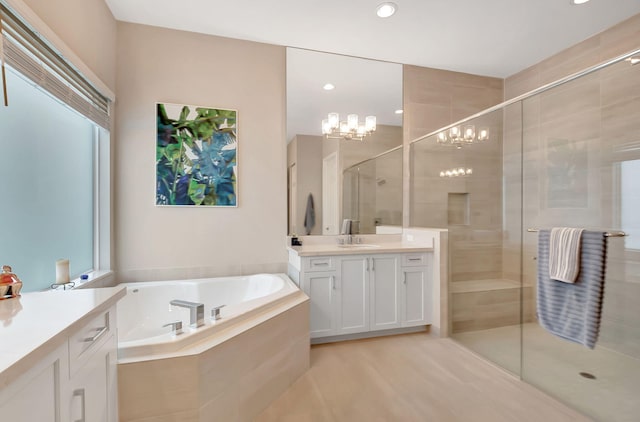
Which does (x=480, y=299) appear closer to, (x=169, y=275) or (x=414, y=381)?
(x=414, y=381)

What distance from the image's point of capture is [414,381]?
204cm

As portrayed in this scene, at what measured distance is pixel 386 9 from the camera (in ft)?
7.63

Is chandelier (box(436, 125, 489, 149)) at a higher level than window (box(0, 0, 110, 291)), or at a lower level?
higher

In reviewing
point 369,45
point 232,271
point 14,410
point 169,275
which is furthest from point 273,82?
point 14,410

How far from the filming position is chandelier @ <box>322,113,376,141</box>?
3.04m

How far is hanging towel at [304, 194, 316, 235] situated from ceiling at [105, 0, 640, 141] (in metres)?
0.67

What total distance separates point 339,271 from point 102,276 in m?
1.84

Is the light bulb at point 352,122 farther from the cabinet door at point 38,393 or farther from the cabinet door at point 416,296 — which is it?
the cabinet door at point 38,393

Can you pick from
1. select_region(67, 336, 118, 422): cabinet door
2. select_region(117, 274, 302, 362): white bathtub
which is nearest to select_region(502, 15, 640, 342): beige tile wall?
select_region(117, 274, 302, 362): white bathtub

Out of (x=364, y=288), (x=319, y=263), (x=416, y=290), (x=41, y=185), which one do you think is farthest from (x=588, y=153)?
(x=41, y=185)

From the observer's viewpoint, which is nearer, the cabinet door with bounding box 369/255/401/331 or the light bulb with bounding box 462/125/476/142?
the cabinet door with bounding box 369/255/401/331

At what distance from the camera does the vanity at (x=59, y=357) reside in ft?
2.26

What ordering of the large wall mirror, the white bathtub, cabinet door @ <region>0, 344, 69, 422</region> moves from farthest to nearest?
the large wall mirror, the white bathtub, cabinet door @ <region>0, 344, 69, 422</region>

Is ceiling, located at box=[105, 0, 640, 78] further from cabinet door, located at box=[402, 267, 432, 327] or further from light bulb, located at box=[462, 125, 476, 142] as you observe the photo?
cabinet door, located at box=[402, 267, 432, 327]
